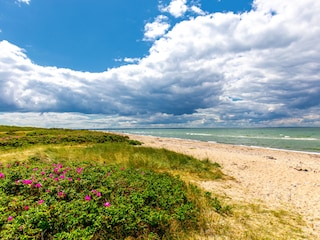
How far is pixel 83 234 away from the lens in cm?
383

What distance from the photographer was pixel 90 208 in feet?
16.0

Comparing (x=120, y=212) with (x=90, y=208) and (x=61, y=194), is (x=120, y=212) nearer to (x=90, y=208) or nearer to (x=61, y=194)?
(x=90, y=208)

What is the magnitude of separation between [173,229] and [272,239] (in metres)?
2.57

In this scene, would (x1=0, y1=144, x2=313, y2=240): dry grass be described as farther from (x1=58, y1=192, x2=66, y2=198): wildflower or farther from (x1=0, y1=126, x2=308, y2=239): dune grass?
(x1=58, y1=192, x2=66, y2=198): wildflower

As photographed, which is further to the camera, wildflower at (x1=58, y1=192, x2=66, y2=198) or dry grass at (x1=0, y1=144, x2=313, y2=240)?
wildflower at (x1=58, y1=192, x2=66, y2=198)

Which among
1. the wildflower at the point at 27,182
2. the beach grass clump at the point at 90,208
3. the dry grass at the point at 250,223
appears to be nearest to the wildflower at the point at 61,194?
the beach grass clump at the point at 90,208

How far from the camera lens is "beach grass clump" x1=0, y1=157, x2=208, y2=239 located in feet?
13.4

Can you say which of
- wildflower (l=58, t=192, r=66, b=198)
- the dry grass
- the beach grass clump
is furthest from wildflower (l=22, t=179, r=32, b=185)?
the dry grass

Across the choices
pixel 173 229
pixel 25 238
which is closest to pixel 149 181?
pixel 173 229

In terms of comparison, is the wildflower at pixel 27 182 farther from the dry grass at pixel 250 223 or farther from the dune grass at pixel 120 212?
the dry grass at pixel 250 223

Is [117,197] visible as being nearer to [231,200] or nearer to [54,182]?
[54,182]

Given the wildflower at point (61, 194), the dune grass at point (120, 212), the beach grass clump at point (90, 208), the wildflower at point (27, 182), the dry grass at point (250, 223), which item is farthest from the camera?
the wildflower at point (27, 182)

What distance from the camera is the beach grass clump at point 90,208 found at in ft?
13.4

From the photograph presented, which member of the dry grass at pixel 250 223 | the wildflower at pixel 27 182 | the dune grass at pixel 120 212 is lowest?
the dry grass at pixel 250 223
